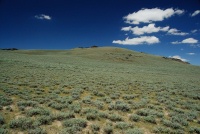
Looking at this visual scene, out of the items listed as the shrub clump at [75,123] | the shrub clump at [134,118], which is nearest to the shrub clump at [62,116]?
the shrub clump at [75,123]

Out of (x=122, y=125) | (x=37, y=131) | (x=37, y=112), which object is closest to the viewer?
(x=37, y=131)

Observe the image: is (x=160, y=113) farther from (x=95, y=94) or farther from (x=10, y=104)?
(x=10, y=104)

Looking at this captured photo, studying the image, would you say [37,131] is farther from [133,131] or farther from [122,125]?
[133,131]

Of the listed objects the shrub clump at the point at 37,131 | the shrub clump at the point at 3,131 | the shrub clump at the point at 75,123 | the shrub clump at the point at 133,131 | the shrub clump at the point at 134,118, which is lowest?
the shrub clump at the point at 134,118

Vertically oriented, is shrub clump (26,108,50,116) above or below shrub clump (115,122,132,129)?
above

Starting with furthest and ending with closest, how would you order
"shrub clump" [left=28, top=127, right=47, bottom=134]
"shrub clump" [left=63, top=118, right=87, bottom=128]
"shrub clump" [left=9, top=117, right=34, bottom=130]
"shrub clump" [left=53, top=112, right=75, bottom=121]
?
1. "shrub clump" [left=53, top=112, right=75, bottom=121]
2. "shrub clump" [left=63, top=118, right=87, bottom=128]
3. "shrub clump" [left=9, top=117, right=34, bottom=130]
4. "shrub clump" [left=28, top=127, right=47, bottom=134]

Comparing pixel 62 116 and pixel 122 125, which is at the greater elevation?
pixel 62 116

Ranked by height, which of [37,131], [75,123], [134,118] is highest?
[37,131]

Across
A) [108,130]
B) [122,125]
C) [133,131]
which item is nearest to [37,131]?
[108,130]

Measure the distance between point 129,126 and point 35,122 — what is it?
4849 millimetres

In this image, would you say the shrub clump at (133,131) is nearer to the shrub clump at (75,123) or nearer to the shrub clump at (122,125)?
the shrub clump at (122,125)

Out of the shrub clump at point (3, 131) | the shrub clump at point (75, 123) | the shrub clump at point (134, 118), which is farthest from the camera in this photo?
the shrub clump at point (134, 118)

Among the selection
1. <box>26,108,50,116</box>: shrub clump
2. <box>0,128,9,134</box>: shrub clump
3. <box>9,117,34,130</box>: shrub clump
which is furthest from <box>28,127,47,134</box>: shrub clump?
<box>26,108,50,116</box>: shrub clump

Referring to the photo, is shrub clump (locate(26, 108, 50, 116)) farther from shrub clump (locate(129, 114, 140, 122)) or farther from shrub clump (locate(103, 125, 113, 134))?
shrub clump (locate(129, 114, 140, 122))
